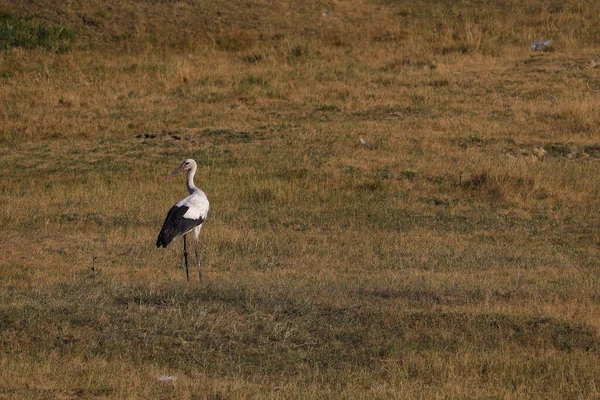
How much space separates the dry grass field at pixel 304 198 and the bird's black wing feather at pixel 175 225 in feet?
1.42

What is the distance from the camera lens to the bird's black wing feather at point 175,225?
923 cm

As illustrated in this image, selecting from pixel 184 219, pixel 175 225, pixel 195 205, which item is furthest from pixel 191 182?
pixel 175 225

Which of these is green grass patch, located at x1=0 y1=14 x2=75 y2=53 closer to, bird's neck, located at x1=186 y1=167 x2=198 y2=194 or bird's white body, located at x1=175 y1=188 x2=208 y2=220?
bird's neck, located at x1=186 y1=167 x2=198 y2=194

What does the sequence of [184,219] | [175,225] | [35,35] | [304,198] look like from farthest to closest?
[35,35] → [304,198] → [184,219] → [175,225]

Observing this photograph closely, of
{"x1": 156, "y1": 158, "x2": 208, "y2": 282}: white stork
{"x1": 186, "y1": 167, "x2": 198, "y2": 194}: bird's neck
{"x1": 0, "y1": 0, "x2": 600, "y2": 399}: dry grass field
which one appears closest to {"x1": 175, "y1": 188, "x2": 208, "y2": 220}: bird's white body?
{"x1": 156, "y1": 158, "x2": 208, "y2": 282}: white stork

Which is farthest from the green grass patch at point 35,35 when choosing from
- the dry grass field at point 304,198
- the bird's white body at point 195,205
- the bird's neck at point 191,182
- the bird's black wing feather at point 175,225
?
the bird's black wing feather at point 175,225

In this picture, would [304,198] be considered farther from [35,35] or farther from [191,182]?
[35,35]

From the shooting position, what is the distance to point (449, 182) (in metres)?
13.4

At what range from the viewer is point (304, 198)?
12.9 m

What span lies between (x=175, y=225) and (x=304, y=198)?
3817mm

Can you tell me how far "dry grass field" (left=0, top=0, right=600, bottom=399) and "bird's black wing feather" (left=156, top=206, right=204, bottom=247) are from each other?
1.42 feet

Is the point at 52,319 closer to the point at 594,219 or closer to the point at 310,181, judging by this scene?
the point at 310,181

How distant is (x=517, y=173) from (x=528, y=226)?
1.46 m

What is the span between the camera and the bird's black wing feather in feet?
30.3
